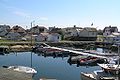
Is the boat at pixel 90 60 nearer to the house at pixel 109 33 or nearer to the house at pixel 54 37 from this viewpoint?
the house at pixel 54 37

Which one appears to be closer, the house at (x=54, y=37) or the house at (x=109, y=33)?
the house at (x=54, y=37)

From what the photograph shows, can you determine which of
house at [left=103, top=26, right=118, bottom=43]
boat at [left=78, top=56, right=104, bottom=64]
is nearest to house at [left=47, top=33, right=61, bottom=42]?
house at [left=103, top=26, right=118, bottom=43]

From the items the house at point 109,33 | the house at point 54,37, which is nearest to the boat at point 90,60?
the house at point 54,37

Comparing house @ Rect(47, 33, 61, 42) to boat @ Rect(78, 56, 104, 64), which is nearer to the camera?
boat @ Rect(78, 56, 104, 64)

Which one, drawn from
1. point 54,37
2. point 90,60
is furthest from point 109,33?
point 90,60

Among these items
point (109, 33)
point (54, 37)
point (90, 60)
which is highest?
point (109, 33)

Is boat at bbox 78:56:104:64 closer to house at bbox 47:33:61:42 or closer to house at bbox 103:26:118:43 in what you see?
house at bbox 47:33:61:42

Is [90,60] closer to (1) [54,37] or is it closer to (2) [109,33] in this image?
(1) [54,37]

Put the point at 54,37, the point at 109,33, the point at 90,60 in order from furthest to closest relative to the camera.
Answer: the point at 109,33, the point at 54,37, the point at 90,60

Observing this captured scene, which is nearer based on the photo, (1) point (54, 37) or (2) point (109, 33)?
(1) point (54, 37)

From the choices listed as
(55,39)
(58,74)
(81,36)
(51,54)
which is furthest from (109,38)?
(58,74)

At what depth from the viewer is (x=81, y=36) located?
342ft

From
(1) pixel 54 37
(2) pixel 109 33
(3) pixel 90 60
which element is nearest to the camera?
(3) pixel 90 60

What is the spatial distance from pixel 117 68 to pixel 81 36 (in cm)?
6943
